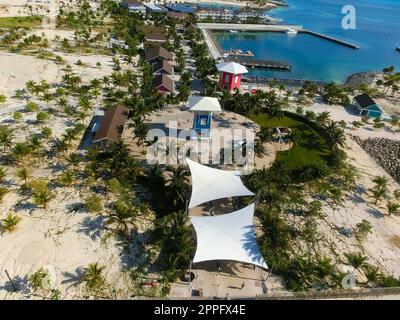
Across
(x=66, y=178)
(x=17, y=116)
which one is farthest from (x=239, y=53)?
(x=66, y=178)

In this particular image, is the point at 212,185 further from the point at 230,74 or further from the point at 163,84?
the point at 230,74

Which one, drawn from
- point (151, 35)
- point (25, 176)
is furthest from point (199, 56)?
point (25, 176)

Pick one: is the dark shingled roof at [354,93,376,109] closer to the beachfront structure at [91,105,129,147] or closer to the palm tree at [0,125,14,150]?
the beachfront structure at [91,105,129,147]

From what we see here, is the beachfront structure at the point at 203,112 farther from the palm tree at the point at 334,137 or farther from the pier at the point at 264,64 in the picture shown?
the pier at the point at 264,64

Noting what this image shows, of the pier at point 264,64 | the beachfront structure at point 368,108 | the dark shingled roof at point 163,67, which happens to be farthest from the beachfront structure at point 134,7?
the beachfront structure at point 368,108
